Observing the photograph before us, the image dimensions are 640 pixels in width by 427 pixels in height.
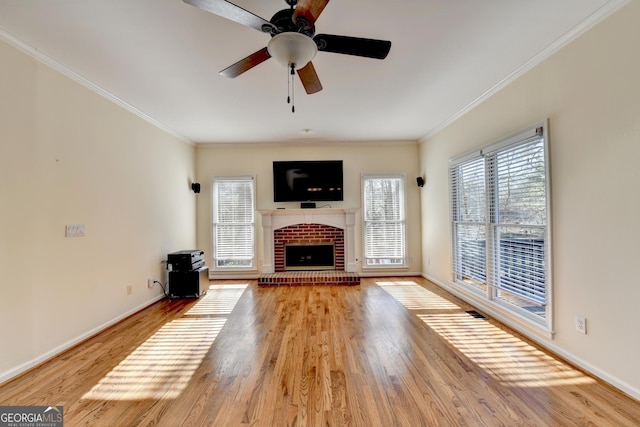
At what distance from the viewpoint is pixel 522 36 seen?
220 cm

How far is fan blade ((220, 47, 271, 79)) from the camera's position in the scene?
1.93 m

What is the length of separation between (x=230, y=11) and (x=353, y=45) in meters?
0.76

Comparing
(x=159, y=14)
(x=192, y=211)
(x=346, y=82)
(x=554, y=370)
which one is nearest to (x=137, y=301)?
(x=192, y=211)

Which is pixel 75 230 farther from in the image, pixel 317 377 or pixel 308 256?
pixel 308 256

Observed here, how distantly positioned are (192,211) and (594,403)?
5.52 metres

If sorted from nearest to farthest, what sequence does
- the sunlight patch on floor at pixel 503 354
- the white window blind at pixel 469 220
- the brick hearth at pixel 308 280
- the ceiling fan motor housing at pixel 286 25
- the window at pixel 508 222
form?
1. the ceiling fan motor housing at pixel 286 25
2. the sunlight patch on floor at pixel 503 354
3. the window at pixel 508 222
4. the white window blind at pixel 469 220
5. the brick hearth at pixel 308 280

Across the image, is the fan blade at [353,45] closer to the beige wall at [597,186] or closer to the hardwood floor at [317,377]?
the beige wall at [597,186]

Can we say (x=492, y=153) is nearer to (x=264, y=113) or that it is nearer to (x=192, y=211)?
(x=264, y=113)

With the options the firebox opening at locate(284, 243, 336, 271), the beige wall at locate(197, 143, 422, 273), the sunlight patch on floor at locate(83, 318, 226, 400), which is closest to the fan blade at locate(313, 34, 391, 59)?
the sunlight patch on floor at locate(83, 318, 226, 400)

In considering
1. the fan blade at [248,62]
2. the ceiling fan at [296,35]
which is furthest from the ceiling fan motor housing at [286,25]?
the fan blade at [248,62]

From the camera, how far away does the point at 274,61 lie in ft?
8.11

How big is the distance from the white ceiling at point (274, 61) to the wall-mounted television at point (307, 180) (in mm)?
1402

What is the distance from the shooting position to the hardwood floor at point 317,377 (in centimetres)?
167

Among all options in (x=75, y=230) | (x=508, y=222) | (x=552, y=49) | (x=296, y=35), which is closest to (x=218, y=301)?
(x=75, y=230)
